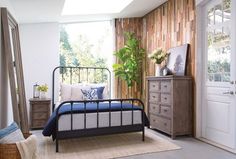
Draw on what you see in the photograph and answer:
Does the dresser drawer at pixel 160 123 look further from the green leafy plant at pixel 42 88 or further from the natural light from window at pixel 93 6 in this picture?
the natural light from window at pixel 93 6

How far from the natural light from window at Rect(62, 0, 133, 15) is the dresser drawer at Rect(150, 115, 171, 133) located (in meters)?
2.56

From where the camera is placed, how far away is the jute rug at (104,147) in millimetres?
3010

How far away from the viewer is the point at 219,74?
3.59 meters

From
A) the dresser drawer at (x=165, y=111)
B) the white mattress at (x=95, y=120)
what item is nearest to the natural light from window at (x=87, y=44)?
the dresser drawer at (x=165, y=111)

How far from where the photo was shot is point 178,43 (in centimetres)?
447

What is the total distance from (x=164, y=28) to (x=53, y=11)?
2.46m

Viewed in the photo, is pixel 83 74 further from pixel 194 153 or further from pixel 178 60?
pixel 194 153

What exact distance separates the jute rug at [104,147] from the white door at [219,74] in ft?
2.59

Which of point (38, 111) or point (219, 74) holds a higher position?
point (219, 74)

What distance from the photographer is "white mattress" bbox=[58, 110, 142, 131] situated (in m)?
3.22

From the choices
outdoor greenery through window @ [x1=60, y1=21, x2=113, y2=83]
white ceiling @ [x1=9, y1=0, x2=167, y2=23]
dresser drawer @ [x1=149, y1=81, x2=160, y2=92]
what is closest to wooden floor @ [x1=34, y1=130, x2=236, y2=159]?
dresser drawer @ [x1=149, y1=81, x2=160, y2=92]

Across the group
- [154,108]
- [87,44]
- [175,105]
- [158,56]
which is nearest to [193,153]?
[175,105]

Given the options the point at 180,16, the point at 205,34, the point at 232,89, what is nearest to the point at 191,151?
the point at 232,89

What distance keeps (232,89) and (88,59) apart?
364 centimetres
